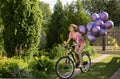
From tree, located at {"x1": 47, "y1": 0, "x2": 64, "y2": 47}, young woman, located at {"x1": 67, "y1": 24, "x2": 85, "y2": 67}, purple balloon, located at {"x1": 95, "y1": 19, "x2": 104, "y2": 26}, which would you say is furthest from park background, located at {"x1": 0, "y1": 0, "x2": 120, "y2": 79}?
tree, located at {"x1": 47, "y1": 0, "x2": 64, "y2": 47}

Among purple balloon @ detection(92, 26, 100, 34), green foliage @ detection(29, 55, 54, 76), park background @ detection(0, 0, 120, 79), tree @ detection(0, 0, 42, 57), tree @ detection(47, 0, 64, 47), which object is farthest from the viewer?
tree @ detection(47, 0, 64, 47)

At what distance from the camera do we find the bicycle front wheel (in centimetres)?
855

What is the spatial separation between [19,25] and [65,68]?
306cm

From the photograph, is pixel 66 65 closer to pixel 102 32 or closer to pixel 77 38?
pixel 77 38

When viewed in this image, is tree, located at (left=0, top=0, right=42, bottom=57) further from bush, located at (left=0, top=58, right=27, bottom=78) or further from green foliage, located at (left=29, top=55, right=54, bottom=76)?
bush, located at (left=0, top=58, right=27, bottom=78)

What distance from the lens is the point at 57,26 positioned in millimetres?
18922

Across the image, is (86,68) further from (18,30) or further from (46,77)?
(18,30)

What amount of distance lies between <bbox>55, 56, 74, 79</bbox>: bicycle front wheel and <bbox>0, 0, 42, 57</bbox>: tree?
2.62m

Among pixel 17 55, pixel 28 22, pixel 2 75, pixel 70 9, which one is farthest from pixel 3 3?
pixel 70 9

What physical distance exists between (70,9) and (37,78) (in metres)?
10.4

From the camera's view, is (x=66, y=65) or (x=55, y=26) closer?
(x=66, y=65)

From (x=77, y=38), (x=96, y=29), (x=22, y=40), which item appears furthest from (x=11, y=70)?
(x=96, y=29)

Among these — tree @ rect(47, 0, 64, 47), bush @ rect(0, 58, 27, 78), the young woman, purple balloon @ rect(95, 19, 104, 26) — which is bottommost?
bush @ rect(0, 58, 27, 78)

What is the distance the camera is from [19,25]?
1095 centimetres
